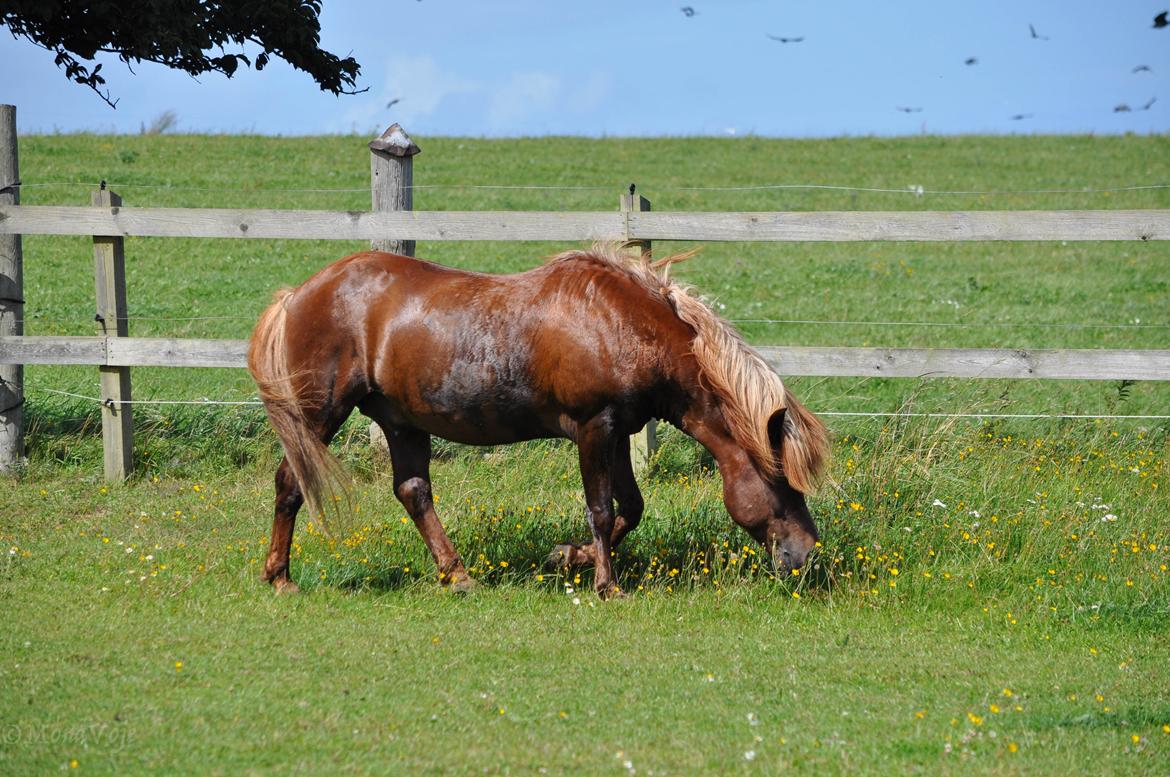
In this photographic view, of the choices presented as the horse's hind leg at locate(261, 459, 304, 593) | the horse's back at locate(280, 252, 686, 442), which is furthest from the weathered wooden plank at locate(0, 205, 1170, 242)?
the horse's hind leg at locate(261, 459, 304, 593)

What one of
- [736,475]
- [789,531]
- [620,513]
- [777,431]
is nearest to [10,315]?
[620,513]

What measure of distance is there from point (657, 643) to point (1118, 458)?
4214 mm

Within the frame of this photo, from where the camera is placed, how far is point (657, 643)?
17.0 ft

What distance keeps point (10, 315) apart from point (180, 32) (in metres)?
2.43

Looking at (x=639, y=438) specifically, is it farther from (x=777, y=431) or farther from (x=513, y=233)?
(x=777, y=431)

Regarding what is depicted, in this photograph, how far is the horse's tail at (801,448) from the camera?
18.4ft

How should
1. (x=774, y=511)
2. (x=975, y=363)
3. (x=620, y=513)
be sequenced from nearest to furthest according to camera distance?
1. (x=774, y=511)
2. (x=620, y=513)
3. (x=975, y=363)

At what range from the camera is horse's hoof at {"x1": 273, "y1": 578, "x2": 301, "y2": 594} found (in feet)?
19.1

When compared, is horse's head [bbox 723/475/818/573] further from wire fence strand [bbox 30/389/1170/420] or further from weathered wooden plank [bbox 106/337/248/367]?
weathered wooden plank [bbox 106/337/248/367]

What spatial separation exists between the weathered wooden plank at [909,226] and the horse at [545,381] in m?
1.60

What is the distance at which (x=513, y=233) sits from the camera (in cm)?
775

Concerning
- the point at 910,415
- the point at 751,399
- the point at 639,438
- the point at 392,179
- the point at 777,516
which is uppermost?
the point at 392,179

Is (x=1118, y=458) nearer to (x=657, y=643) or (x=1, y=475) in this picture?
(x=657, y=643)

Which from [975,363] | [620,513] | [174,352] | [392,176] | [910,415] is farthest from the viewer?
[392,176]
